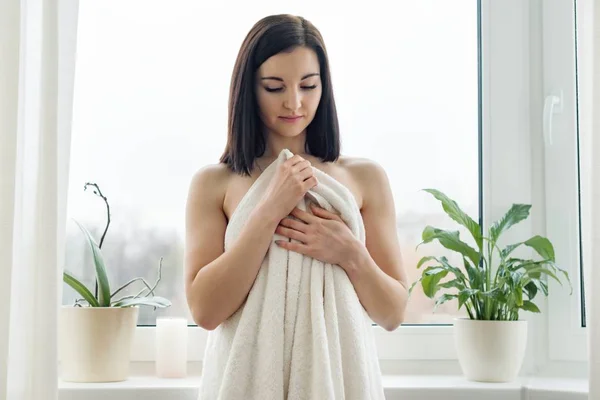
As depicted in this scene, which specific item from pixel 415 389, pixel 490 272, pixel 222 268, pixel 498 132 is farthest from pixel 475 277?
pixel 222 268

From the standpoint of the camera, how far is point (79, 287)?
1.51 metres

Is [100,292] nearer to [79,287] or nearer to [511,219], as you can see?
[79,287]

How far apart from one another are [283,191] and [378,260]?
230mm

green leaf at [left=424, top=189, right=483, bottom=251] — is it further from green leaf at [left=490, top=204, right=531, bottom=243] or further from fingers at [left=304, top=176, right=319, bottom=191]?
fingers at [left=304, top=176, right=319, bottom=191]

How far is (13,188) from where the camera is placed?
1256 mm

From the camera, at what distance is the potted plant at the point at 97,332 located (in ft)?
4.90

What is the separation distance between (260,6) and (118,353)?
85cm

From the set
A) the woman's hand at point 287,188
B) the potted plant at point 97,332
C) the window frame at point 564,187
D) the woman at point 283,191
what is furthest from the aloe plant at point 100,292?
the window frame at point 564,187

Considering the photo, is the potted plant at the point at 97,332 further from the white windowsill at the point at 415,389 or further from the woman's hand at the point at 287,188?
the woman's hand at the point at 287,188

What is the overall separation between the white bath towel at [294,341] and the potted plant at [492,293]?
0.41m

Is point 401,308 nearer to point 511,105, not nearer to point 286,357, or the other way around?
point 286,357

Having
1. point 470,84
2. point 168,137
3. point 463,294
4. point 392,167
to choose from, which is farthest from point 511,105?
point 168,137

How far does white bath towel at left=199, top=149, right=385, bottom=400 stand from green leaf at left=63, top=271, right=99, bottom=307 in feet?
1.32

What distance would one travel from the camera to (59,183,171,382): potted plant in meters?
1.49
